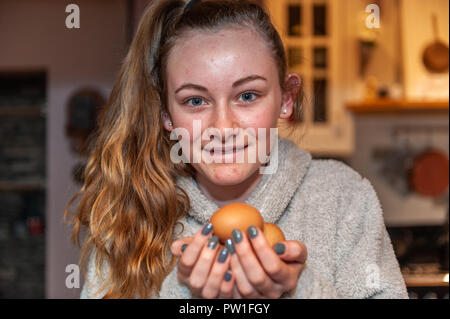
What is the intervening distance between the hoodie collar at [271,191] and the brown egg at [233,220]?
0.17 meters

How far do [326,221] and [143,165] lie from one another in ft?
1.25

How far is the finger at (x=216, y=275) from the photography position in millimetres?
708

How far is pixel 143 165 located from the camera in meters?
1.01

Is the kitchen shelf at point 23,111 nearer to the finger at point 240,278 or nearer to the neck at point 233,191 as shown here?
the neck at point 233,191

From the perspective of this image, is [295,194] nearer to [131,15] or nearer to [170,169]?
[170,169]

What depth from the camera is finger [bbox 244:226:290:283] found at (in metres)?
0.69

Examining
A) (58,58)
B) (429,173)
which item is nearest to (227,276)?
(429,173)

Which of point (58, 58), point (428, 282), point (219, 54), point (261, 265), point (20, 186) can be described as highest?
point (58, 58)

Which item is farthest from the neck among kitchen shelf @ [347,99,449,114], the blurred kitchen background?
kitchen shelf @ [347,99,449,114]

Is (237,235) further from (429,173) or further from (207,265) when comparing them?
(429,173)

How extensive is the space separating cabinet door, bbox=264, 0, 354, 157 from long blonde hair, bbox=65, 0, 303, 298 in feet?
6.19

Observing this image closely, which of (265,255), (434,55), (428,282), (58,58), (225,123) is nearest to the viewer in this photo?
(265,255)

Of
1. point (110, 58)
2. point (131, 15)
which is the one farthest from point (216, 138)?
point (110, 58)

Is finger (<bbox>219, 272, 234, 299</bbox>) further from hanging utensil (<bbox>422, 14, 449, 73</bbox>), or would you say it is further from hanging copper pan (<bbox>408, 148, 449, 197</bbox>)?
hanging copper pan (<bbox>408, 148, 449, 197</bbox>)
